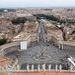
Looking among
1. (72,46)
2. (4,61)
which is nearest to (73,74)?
(4,61)

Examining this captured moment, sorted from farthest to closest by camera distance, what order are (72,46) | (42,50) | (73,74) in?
(72,46)
(42,50)
(73,74)

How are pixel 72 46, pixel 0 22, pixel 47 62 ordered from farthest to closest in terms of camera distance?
1. pixel 0 22
2. pixel 72 46
3. pixel 47 62

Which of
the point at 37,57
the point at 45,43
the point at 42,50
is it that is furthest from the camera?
the point at 45,43

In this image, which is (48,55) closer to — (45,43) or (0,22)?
(45,43)

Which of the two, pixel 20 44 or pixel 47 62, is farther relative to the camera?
pixel 20 44

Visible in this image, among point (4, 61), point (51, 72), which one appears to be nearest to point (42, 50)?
point (4, 61)

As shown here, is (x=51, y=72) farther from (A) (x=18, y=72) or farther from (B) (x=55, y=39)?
(B) (x=55, y=39)

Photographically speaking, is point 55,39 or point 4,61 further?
point 55,39

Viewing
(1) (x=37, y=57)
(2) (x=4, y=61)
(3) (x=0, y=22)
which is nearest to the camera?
(2) (x=4, y=61)

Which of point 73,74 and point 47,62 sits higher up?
point 73,74

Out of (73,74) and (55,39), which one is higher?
(73,74)
